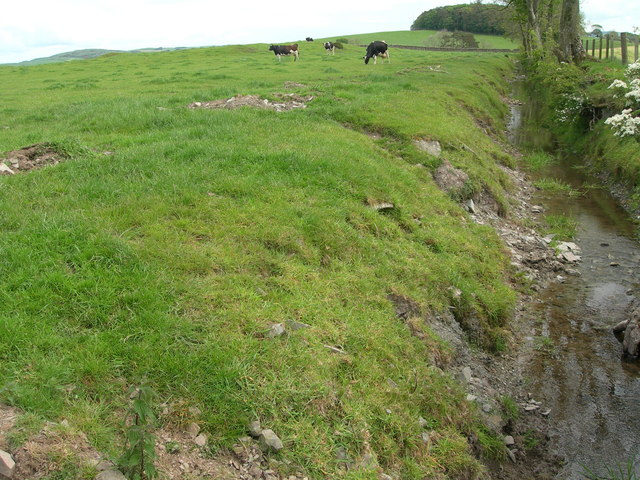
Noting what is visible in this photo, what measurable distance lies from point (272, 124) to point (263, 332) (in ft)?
31.0

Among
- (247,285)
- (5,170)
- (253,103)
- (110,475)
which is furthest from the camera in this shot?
(253,103)

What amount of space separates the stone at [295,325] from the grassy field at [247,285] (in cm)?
13

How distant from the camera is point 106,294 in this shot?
19.9ft

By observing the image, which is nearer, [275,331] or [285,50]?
[275,331]

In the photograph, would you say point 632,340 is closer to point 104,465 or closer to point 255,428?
point 255,428

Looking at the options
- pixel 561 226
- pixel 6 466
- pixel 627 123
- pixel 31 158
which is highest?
pixel 31 158

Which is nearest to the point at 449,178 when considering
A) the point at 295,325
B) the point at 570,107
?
the point at 295,325

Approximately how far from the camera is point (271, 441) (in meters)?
4.85

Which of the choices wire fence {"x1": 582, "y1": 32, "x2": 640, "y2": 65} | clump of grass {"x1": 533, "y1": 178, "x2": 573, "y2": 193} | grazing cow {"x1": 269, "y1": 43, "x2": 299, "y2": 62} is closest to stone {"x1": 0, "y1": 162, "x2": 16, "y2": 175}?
clump of grass {"x1": 533, "y1": 178, "x2": 573, "y2": 193}

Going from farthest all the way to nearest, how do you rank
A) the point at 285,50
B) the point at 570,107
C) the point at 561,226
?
the point at 285,50 → the point at 570,107 → the point at 561,226

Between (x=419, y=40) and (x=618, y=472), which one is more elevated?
(x=419, y=40)

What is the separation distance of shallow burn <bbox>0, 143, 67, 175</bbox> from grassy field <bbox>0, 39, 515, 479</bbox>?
400 millimetres

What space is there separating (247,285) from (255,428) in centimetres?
235

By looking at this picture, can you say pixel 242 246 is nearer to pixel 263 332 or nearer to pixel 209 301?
pixel 209 301
